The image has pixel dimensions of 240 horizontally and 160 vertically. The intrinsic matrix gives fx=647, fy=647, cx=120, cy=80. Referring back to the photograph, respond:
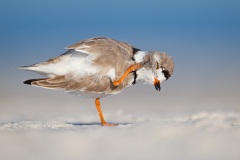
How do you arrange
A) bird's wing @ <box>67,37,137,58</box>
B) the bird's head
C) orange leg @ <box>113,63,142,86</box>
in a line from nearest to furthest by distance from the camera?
bird's wing @ <box>67,37,137,58</box> → orange leg @ <box>113,63,142,86</box> → the bird's head

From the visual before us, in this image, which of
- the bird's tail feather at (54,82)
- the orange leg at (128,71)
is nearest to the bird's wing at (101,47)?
the orange leg at (128,71)

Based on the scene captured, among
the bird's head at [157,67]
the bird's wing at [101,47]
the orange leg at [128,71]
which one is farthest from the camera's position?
the bird's head at [157,67]

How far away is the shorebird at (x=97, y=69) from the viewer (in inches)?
291

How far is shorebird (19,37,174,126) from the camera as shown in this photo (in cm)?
738

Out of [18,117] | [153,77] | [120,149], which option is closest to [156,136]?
[120,149]

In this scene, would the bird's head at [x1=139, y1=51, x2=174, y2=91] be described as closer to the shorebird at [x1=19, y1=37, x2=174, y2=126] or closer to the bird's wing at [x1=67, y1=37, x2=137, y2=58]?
the shorebird at [x1=19, y1=37, x2=174, y2=126]

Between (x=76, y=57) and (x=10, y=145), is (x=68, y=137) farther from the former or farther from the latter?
(x=76, y=57)

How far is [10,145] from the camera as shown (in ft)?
20.7

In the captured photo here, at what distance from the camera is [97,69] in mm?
7402

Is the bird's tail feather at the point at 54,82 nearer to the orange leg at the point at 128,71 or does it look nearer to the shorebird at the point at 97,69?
the shorebird at the point at 97,69

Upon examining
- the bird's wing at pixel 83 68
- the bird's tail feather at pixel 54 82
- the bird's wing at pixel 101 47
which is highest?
the bird's wing at pixel 101 47

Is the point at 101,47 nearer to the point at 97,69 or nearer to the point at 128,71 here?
the point at 97,69

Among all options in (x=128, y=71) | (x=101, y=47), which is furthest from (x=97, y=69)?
(x=128, y=71)

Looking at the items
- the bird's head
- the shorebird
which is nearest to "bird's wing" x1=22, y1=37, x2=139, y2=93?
the shorebird
